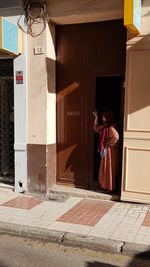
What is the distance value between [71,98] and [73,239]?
3.21 meters

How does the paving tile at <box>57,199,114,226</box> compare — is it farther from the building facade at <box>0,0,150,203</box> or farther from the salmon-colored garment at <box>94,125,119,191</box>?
the building facade at <box>0,0,150,203</box>

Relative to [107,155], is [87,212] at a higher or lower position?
lower

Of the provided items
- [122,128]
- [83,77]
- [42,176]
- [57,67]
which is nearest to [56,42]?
[57,67]

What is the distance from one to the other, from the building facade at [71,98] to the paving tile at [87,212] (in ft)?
1.58

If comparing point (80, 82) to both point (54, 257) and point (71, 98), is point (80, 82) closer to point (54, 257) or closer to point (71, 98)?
point (71, 98)

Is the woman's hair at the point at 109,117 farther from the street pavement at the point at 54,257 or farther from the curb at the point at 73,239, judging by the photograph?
the street pavement at the point at 54,257

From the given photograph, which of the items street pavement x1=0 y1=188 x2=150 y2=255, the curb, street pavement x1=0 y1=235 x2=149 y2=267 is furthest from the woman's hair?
street pavement x1=0 y1=235 x2=149 y2=267

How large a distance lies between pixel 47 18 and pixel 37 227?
155 inches

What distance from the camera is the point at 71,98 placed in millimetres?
7332

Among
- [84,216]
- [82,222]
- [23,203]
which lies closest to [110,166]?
[84,216]

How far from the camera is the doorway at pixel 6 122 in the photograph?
7527 millimetres

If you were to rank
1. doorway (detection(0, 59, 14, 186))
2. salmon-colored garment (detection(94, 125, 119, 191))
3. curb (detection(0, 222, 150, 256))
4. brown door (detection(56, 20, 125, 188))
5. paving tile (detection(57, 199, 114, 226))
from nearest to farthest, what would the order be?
curb (detection(0, 222, 150, 256)) → paving tile (detection(57, 199, 114, 226)) → salmon-colored garment (detection(94, 125, 119, 191)) → brown door (detection(56, 20, 125, 188)) → doorway (detection(0, 59, 14, 186))

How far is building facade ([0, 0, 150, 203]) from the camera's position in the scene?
6516 mm

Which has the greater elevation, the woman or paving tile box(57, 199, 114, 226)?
the woman
